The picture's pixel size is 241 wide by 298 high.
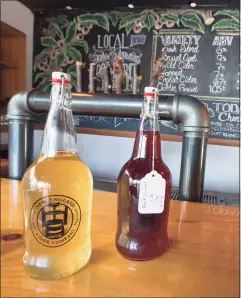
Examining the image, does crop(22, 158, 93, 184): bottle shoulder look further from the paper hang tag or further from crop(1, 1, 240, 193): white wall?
crop(1, 1, 240, 193): white wall

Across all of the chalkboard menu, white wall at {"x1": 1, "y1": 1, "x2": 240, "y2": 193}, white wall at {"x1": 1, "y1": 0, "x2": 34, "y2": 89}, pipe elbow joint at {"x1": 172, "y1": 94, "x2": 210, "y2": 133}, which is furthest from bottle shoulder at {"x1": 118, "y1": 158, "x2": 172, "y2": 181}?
white wall at {"x1": 1, "y1": 0, "x2": 34, "y2": 89}

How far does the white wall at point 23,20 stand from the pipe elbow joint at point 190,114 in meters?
1.44

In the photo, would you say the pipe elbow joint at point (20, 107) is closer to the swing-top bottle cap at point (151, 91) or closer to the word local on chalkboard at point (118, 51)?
the swing-top bottle cap at point (151, 91)

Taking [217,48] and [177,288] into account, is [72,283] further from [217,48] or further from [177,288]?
[217,48]

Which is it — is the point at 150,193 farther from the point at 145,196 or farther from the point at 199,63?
the point at 199,63

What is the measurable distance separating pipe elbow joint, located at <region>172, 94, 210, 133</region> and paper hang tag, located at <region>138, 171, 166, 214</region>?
27cm

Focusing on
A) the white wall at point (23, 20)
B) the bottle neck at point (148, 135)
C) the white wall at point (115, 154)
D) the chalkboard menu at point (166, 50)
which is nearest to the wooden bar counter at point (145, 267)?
the bottle neck at point (148, 135)

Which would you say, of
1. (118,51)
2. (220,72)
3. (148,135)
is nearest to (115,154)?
Answer: (118,51)

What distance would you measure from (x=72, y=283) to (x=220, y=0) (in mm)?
1520

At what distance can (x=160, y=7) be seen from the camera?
1.56m

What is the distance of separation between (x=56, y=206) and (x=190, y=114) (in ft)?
1.28

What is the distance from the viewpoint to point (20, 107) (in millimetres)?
664

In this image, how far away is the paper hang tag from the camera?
35cm

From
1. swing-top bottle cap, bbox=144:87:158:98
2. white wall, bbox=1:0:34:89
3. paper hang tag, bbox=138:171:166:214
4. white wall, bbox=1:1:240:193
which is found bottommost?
white wall, bbox=1:1:240:193
